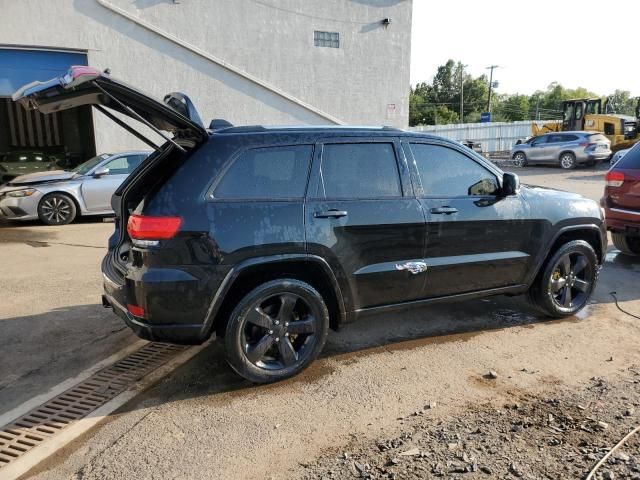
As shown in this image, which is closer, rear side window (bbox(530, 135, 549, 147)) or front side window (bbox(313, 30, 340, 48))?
front side window (bbox(313, 30, 340, 48))

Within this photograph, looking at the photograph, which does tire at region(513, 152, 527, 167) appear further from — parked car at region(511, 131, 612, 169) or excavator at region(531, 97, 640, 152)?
excavator at region(531, 97, 640, 152)

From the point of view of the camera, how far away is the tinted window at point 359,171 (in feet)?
12.9

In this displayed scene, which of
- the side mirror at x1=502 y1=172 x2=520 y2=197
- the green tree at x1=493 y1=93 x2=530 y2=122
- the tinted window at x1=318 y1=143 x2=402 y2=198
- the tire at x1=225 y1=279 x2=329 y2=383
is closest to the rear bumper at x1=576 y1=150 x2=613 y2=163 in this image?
the side mirror at x1=502 y1=172 x2=520 y2=197

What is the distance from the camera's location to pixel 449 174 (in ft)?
14.6

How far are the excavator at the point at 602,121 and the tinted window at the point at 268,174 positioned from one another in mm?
24013

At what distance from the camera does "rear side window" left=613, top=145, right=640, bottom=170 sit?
692cm

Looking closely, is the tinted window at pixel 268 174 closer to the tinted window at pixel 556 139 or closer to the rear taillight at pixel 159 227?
the rear taillight at pixel 159 227

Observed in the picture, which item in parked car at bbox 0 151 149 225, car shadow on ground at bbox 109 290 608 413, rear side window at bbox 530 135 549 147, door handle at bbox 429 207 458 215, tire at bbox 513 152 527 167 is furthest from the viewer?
tire at bbox 513 152 527 167

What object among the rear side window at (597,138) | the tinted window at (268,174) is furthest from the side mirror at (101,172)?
the rear side window at (597,138)

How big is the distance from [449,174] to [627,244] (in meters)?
4.85

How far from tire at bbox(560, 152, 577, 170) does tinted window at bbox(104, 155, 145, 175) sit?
59.8ft

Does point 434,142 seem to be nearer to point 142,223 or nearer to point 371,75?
point 142,223

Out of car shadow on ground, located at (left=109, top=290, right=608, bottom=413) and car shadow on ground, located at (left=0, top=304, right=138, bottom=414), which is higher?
car shadow on ground, located at (left=0, top=304, right=138, bottom=414)

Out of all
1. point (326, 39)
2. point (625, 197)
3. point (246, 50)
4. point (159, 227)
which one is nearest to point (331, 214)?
point (159, 227)
